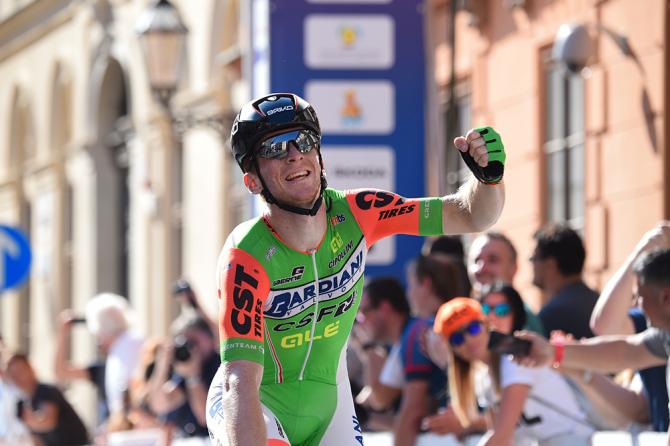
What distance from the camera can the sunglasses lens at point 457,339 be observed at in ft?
27.7


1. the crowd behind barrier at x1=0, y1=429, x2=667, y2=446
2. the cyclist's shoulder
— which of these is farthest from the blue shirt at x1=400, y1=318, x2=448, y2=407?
the cyclist's shoulder

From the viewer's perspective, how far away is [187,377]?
11953mm

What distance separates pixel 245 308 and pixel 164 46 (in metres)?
10.7

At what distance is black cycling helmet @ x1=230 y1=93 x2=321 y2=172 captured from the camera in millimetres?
6570

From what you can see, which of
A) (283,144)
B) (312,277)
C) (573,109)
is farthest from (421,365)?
(573,109)

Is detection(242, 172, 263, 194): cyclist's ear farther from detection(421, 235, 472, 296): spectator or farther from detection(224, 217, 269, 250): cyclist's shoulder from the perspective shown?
detection(421, 235, 472, 296): spectator

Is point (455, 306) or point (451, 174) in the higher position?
point (451, 174)

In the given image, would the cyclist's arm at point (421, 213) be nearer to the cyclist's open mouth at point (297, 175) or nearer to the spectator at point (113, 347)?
the cyclist's open mouth at point (297, 175)

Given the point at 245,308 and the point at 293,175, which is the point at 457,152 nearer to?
the point at 293,175

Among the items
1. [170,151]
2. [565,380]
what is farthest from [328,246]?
[170,151]

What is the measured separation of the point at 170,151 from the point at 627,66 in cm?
1308

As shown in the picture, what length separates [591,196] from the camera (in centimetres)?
1658

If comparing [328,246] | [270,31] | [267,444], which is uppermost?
[270,31]

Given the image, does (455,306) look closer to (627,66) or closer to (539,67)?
(627,66)
